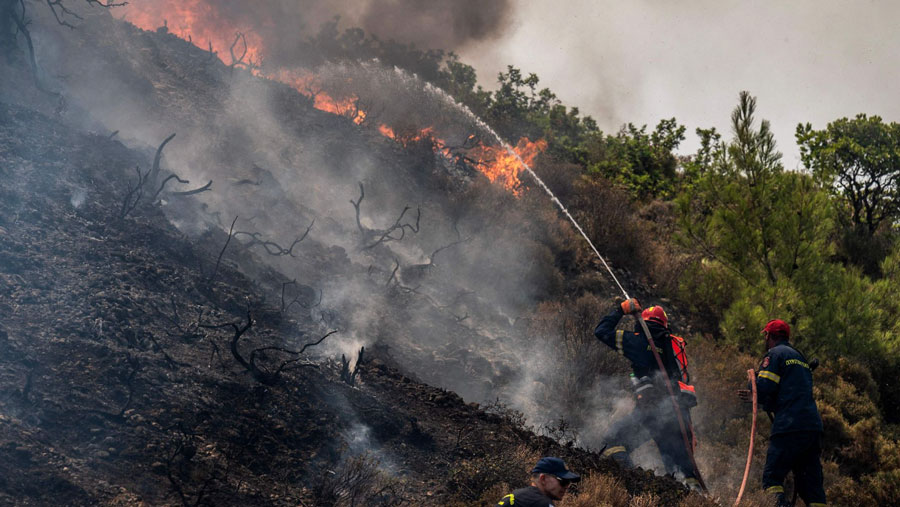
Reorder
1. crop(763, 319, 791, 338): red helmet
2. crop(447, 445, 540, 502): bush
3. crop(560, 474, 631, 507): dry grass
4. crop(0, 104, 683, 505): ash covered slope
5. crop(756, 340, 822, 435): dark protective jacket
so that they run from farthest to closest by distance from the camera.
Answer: crop(763, 319, 791, 338): red helmet
crop(447, 445, 540, 502): bush
crop(756, 340, 822, 435): dark protective jacket
crop(560, 474, 631, 507): dry grass
crop(0, 104, 683, 505): ash covered slope

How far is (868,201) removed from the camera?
15.5m

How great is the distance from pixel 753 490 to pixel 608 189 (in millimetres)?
10669

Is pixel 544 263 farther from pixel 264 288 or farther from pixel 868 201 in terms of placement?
pixel 868 201

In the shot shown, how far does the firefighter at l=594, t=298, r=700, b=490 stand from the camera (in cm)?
652

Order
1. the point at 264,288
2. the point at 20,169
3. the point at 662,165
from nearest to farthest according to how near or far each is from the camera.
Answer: the point at 20,169 < the point at 264,288 < the point at 662,165

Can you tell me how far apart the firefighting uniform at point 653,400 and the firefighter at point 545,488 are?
12.0 ft

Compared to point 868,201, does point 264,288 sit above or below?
below

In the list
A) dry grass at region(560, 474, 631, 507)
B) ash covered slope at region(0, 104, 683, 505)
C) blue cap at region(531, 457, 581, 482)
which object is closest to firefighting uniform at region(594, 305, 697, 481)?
ash covered slope at region(0, 104, 683, 505)

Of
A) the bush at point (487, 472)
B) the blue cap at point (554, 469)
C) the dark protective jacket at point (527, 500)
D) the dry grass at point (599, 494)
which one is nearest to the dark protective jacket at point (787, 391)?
the dry grass at point (599, 494)

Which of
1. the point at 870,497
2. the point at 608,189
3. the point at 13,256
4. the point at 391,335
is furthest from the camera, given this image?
the point at 608,189

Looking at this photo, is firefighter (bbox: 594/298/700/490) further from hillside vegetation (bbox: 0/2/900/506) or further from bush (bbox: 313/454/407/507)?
bush (bbox: 313/454/407/507)

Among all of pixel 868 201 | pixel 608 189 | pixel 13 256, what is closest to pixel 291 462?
pixel 13 256

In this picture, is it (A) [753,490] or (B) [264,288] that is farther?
(B) [264,288]

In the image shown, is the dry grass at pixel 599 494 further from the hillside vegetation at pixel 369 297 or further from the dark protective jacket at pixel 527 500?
the dark protective jacket at pixel 527 500
